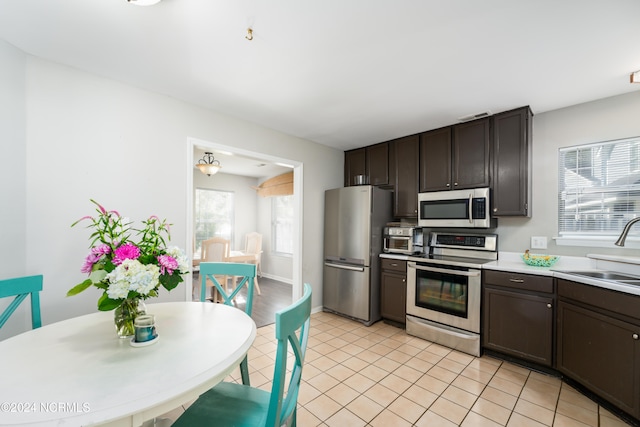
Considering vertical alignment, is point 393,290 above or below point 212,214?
below

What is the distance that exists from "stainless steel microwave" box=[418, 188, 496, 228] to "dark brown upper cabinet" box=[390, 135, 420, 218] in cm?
15

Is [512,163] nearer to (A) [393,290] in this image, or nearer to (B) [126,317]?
(A) [393,290]

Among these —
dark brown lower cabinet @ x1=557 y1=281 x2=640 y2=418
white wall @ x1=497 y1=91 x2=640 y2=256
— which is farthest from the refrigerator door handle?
dark brown lower cabinet @ x1=557 y1=281 x2=640 y2=418

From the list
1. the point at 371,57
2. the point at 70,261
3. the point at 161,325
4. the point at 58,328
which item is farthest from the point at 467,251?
the point at 70,261

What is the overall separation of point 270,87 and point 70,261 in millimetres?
2085

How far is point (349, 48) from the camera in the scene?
5.90ft

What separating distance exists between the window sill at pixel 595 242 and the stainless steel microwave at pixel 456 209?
0.60m

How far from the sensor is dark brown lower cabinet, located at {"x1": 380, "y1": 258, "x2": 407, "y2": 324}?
325cm

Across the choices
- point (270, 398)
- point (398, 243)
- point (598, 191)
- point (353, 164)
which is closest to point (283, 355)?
point (270, 398)

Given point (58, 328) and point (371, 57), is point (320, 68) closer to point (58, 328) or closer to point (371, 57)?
point (371, 57)

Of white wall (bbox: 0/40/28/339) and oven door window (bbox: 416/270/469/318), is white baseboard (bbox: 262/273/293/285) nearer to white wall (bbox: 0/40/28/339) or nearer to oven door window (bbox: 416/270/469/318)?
oven door window (bbox: 416/270/469/318)

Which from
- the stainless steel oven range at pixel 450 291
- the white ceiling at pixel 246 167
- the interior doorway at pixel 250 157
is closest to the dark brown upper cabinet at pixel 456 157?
the stainless steel oven range at pixel 450 291

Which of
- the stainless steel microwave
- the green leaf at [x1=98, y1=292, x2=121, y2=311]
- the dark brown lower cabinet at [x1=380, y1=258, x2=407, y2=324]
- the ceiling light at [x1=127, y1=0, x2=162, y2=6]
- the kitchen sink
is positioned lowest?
the dark brown lower cabinet at [x1=380, y1=258, x2=407, y2=324]

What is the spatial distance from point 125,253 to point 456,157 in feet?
10.6
